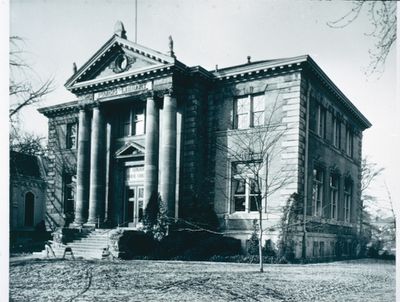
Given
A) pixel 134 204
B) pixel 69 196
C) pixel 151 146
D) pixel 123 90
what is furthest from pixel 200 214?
pixel 69 196

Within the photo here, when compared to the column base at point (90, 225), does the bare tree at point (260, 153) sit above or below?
above

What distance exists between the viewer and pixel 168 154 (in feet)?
63.8

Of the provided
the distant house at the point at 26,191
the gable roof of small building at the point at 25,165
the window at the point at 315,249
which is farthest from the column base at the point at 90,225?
the window at the point at 315,249

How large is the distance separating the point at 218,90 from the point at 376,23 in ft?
37.4

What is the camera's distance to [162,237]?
18.1m

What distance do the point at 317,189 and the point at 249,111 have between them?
466 centimetres

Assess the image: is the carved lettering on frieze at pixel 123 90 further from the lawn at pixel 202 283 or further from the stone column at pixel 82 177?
the lawn at pixel 202 283

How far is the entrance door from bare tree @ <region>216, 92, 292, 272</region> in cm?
448

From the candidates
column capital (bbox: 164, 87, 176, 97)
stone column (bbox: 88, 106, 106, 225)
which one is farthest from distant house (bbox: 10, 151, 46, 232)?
column capital (bbox: 164, 87, 176, 97)

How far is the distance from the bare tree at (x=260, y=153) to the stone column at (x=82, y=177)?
6.25 m

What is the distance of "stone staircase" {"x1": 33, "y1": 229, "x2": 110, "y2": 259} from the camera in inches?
703

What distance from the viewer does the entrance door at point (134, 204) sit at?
69.6 ft

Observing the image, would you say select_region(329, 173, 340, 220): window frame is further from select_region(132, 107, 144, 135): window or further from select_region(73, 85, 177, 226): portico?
select_region(132, 107, 144, 135): window
